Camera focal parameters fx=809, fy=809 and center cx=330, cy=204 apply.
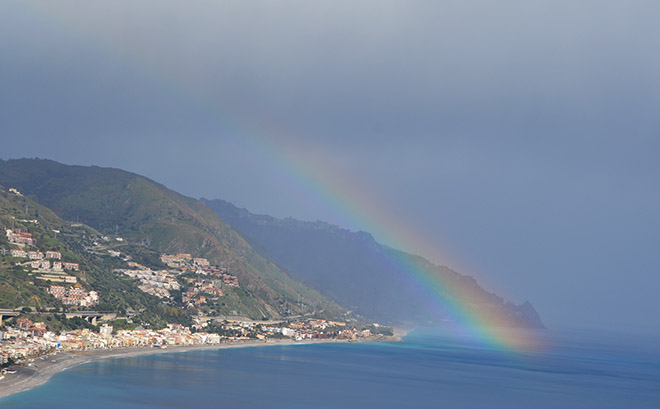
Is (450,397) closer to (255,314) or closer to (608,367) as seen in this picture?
(608,367)

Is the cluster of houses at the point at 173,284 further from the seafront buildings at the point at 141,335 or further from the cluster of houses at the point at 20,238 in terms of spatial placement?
the cluster of houses at the point at 20,238

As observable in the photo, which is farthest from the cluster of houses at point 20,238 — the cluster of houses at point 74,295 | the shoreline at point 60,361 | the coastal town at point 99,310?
the shoreline at point 60,361

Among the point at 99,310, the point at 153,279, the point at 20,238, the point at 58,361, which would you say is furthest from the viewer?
the point at 153,279

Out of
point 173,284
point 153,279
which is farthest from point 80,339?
point 173,284

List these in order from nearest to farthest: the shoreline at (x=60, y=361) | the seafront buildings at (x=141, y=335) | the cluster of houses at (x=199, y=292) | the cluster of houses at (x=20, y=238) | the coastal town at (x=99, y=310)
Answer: the shoreline at (x=60, y=361)
the seafront buildings at (x=141, y=335)
the coastal town at (x=99, y=310)
the cluster of houses at (x=20, y=238)
the cluster of houses at (x=199, y=292)

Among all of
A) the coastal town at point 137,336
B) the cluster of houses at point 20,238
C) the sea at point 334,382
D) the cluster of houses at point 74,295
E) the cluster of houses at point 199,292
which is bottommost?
the sea at point 334,382

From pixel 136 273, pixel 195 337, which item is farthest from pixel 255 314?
pixel 195 337

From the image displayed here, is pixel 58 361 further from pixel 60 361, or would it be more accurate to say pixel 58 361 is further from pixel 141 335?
pixel 141 335

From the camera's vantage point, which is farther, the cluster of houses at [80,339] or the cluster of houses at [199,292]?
the cluster of houses at [199,292]
